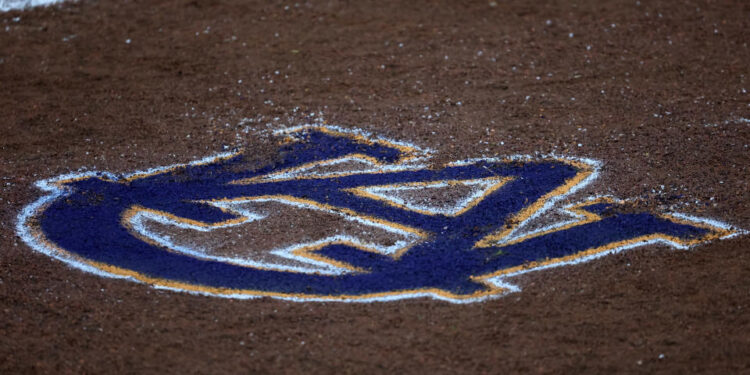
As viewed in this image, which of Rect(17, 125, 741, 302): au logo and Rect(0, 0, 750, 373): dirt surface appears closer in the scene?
Rect(0, 0, 750, 373): dirt surface

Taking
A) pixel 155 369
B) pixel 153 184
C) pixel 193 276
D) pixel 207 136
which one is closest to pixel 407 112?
pixel 207 136

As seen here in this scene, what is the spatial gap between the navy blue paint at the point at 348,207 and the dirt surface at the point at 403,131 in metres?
0.21

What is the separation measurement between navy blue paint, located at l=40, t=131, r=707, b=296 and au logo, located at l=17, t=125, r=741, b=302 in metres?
0.01

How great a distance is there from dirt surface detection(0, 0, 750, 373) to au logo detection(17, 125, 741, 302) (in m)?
0.16

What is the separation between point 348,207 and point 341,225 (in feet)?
0.78

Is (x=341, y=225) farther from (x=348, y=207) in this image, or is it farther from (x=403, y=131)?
(x=403, y=131)

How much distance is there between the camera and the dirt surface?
3926mm

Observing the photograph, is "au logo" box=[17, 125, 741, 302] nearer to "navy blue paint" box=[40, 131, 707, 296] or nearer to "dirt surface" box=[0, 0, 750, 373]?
"navy blue paint" box=[40, 131, 707, 296]

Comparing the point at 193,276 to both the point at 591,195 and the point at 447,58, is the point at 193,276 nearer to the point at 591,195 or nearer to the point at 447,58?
the point at 591,195

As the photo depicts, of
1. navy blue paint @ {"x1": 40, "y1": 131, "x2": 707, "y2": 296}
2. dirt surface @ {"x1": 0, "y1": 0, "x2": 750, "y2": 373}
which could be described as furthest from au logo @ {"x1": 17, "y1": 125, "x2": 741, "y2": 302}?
dirt surface @ {"x1": 0, "y1": 0, "x2": 750, "y2": 373}

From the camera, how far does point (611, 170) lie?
5566 millimetres

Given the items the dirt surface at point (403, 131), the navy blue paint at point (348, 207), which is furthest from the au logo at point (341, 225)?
the dirt surface at point (403, 131)

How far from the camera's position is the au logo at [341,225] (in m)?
4.57

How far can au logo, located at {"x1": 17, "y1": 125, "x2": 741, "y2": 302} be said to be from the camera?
4.57m
